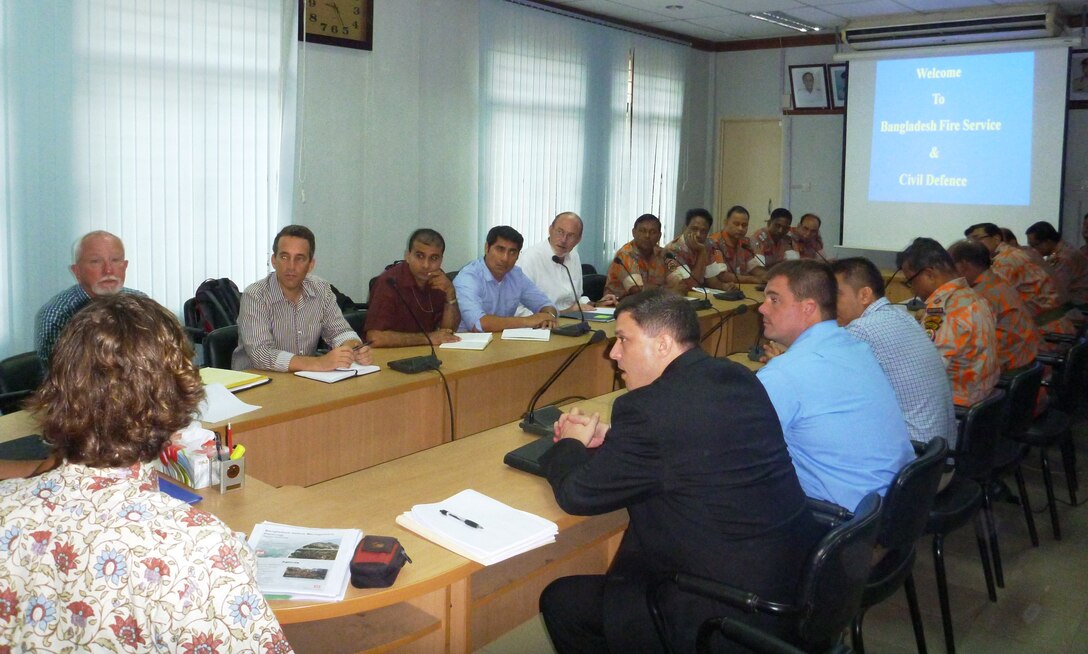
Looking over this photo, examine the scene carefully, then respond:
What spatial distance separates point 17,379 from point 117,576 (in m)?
2.20

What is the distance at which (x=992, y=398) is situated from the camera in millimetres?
2963

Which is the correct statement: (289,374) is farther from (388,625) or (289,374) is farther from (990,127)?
(990,127)

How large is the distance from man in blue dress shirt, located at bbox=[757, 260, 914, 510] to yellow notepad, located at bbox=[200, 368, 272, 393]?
170cm

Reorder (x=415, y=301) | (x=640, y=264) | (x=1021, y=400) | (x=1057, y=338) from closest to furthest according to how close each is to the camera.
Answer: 1. (x=1021, y=400)
2. (x=415, y=301)
3. (x=1057, y=338)
4. (x=640, y=264)

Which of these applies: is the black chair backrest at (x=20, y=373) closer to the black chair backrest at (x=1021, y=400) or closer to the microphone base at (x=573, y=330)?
the microphone base at (x=573, y=330)

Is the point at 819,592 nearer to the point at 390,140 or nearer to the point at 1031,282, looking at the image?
the point at 1031,282

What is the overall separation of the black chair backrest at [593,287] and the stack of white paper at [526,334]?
6.23 feet

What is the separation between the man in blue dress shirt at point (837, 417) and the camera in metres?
2.31

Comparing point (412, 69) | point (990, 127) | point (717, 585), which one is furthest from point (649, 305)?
point (990, 127)

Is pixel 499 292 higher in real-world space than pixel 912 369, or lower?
higher

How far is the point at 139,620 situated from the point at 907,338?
2.53m

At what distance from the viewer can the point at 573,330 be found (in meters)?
4.36

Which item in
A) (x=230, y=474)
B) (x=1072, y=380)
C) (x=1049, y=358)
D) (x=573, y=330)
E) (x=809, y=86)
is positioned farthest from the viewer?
(x=809, y=86)

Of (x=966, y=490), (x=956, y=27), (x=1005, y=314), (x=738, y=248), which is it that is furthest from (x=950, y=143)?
(x=966, y=490)
